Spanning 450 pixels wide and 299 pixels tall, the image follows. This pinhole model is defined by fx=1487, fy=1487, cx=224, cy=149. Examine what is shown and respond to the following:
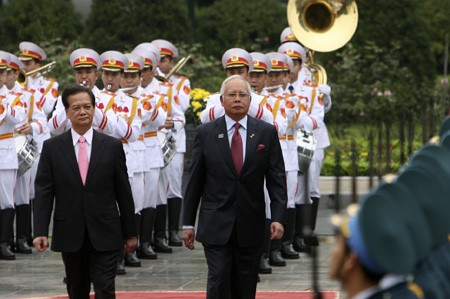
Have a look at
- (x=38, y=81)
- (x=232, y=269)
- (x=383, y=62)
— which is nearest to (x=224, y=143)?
(x=232, y=269)

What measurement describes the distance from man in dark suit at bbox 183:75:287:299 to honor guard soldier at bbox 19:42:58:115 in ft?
19.9

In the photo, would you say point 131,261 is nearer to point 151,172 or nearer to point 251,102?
point 151,172

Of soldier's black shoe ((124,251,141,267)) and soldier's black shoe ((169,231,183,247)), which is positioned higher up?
soldier's black shoe ((124,251,141,267))

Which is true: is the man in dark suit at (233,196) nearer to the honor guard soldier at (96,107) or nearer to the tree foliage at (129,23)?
the honor guard soldier at (96,107)

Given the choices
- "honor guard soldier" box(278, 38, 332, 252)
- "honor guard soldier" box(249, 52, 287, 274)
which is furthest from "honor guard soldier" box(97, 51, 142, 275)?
"honor guard soldier" box(278, 38, 332, 252)

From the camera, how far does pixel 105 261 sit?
9.65m

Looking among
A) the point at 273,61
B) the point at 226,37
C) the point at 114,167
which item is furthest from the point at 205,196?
the point at 226,37

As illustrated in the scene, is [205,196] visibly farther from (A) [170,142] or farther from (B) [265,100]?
(A) [170,142]

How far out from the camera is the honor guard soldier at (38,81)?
16438mm

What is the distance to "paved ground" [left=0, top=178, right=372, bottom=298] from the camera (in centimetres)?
1268

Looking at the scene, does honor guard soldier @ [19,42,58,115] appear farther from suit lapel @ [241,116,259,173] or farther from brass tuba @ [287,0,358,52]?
suit lapel @ [241,116,259,173]

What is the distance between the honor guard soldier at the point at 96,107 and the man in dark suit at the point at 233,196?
2.89m

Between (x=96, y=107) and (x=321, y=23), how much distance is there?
4.88 m

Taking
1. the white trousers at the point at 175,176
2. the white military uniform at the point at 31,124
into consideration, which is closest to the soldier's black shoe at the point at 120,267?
the white military uniform at the point at 31,124
